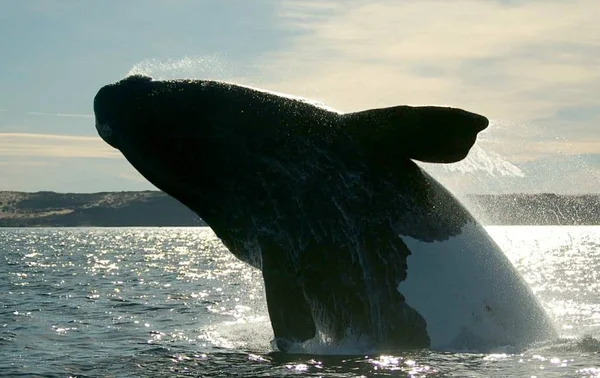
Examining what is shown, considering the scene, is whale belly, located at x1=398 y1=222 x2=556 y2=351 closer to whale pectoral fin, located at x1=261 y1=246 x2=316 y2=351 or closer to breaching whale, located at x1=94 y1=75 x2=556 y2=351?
breaching whale, located at x1=94 y1=75 x2=556 y2=351

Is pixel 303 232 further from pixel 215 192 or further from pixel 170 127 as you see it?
pixel 170 127

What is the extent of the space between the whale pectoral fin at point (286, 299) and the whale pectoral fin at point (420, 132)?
194 cm

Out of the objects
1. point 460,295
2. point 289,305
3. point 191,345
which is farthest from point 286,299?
point 191,345

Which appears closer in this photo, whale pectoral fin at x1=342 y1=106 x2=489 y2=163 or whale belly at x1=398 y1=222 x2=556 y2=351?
whale pectoral fin at x1=342 y1=106 x2=489 y2=163

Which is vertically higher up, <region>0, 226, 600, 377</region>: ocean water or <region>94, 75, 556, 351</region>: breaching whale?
<region>94, 75, 556, 351</region>: breaching whale

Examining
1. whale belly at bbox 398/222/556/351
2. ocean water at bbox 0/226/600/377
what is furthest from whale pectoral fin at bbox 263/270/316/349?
whale belly at bbox 398/222/556/351

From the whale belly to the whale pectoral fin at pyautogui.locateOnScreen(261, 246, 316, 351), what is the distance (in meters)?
1.30

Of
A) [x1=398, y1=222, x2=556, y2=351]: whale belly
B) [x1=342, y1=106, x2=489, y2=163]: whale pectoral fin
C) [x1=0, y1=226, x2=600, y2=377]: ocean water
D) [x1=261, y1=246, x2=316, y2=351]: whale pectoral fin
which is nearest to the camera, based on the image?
[x1=342, y1=106, x2=489, y2=163]: whale pectoral fin

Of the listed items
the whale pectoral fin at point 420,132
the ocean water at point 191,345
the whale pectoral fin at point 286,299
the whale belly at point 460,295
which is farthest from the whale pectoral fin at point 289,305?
the whale pectoral fin at point 420,132

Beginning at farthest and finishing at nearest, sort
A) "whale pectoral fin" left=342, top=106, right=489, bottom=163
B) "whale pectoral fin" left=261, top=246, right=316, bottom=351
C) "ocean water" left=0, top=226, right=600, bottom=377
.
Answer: "whale pectoral fin" left=261, top=246, right=316, bottom=351, "ocean water" left=0, top=226, right=600, bottom=377, "whale pectoral fin" left=342, top=106, right=489, bottom=163

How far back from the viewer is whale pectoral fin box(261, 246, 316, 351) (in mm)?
11656

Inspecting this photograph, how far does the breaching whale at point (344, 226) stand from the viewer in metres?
11.5

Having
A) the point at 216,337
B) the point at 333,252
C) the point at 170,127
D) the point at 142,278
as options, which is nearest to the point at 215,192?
the point at 170,127

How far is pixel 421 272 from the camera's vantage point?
37.8 ft
